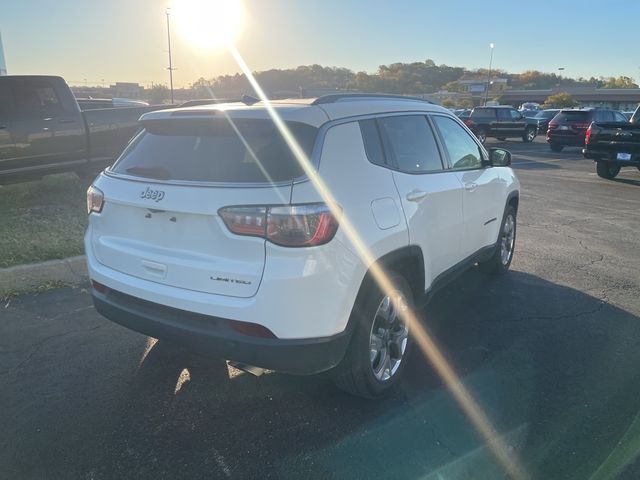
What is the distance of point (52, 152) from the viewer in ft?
27.2

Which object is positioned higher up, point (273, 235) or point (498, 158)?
point (498, 158)

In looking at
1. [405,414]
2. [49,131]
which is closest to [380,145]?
[405,414]

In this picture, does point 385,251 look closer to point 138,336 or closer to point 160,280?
point 160,280

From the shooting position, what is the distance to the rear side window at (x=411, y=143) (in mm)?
3416

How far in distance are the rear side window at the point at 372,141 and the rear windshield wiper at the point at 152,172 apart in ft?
Answer: 3.84

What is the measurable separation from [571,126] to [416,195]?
21.0m

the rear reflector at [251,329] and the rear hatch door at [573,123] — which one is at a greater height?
the rear hatch door at [573,123]

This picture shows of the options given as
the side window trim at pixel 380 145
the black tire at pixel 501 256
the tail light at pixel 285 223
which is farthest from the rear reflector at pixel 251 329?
the black tire at pixel 501 256

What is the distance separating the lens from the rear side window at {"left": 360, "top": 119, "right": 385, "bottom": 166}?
123 inches

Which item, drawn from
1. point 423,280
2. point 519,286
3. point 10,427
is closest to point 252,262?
point 423,280

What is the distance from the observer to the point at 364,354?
9.95 ft

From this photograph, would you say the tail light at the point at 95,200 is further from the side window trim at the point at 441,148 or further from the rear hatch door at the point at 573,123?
the rear hatch door at the point at 573,123

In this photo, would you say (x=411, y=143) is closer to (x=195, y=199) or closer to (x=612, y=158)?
(x=195, y=199)

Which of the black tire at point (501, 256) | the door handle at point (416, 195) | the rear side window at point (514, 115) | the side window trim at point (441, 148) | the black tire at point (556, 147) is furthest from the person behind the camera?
the rear side window at point (514, 115)
